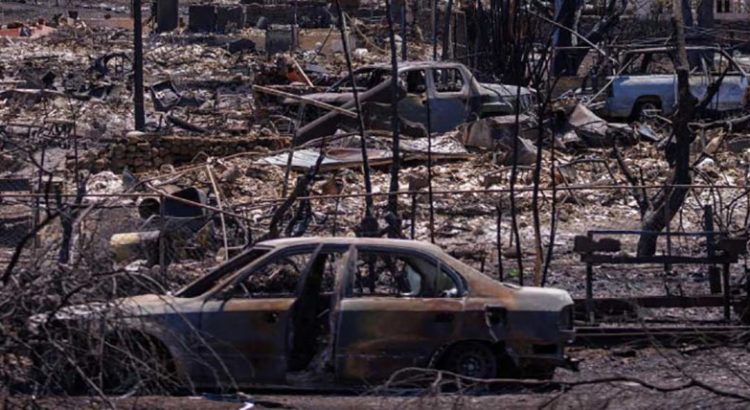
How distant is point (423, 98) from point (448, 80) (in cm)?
113

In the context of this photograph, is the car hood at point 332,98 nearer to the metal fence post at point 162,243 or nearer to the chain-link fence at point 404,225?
the chain-link fence at point 404,225

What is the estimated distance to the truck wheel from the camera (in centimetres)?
2570

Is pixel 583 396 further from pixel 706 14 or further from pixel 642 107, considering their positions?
pixel 706 14

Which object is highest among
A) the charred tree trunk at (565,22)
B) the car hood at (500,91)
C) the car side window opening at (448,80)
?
the charred tree trunk at (565,22)

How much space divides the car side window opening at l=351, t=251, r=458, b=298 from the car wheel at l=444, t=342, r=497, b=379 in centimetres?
42

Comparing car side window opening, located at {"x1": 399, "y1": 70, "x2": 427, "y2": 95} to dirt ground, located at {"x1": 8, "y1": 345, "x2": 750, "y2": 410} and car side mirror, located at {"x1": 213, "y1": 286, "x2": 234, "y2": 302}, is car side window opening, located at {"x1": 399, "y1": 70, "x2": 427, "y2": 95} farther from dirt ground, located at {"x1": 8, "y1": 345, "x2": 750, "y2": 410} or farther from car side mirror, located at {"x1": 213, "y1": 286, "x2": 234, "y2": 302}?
car side mirror, located at {"x1": 213, "y1": 286, "x2": 234, "y2": 302}

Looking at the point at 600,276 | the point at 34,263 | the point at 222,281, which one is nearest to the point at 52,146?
the point at 600,276

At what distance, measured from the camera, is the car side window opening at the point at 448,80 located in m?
24.0

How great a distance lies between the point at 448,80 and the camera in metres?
24.5

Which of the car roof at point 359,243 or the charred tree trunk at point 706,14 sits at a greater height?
the charred tree trunk at point 706,14

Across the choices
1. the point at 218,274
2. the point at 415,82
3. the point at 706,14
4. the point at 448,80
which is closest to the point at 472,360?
Answer: the point at 218,274

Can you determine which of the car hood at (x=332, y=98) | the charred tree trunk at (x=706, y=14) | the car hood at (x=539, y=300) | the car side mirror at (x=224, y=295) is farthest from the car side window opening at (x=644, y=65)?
the car side mirror at (x=224, y=295)

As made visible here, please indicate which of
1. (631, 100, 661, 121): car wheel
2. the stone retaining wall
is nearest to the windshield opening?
the stone retaining wall

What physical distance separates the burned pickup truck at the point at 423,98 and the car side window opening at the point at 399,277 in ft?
39.5
